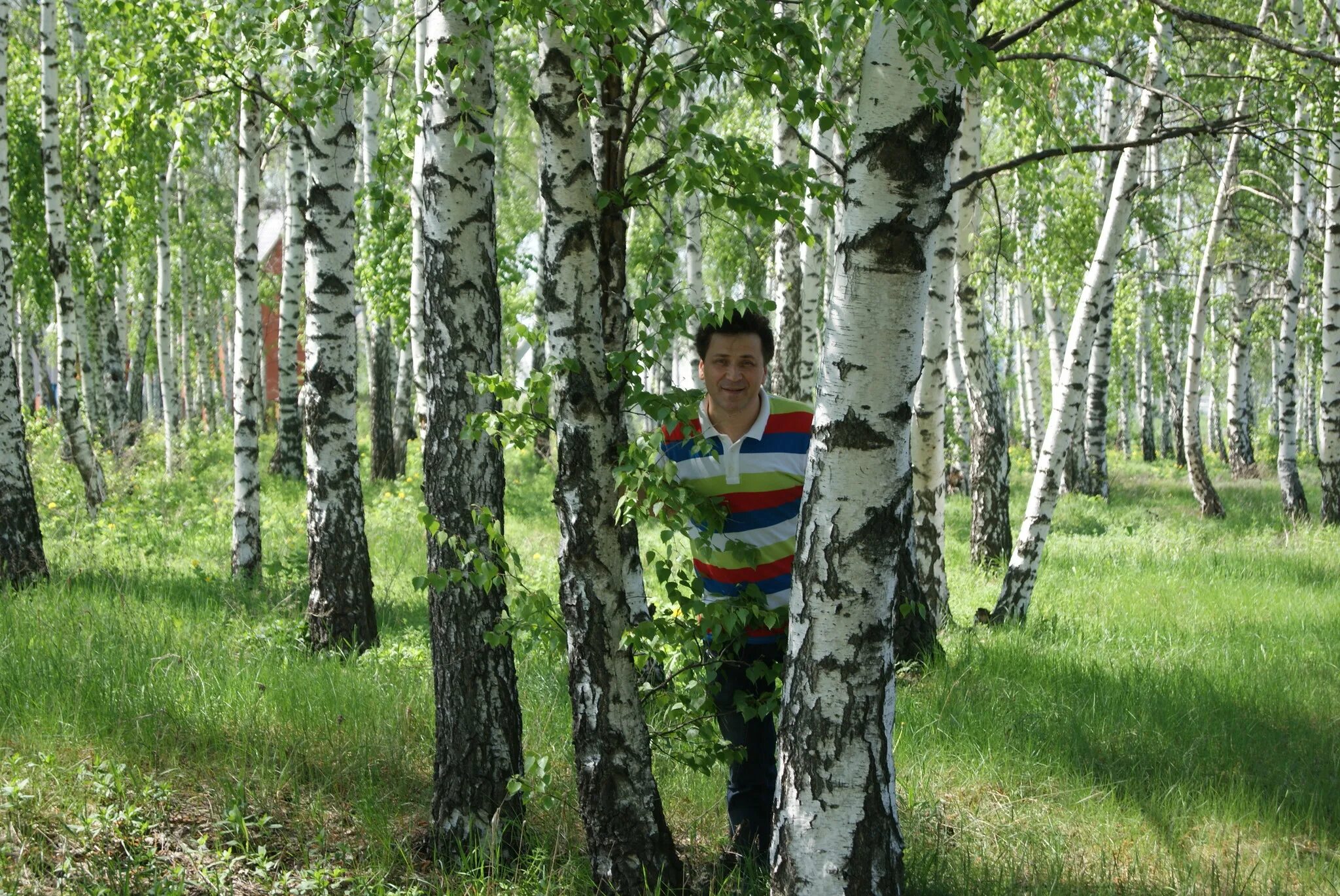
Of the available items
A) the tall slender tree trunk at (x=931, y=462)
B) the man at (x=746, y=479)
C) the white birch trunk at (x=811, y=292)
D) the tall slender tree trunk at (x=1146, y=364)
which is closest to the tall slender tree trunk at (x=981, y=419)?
the white birch trunk at (x=811, y=292)

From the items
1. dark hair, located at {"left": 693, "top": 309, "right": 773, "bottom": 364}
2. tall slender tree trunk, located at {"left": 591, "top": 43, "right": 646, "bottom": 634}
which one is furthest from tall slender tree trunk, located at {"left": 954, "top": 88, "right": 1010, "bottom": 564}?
tall slender tree trunk, located at {"left": 591, "top": 43, "right": 646, "bottom": 634}

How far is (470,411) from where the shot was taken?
3.60m

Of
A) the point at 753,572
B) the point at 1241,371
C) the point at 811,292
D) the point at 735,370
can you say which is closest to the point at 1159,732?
the point at 753,572

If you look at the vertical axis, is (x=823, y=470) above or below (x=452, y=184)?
below

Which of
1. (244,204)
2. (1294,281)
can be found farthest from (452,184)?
(1294,281)

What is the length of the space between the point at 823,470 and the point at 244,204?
7884 millimetres

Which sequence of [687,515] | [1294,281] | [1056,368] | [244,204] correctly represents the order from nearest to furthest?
[687,515]
[244,204]
[1294,281]
[1056,368]

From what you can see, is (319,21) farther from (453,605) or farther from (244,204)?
(244,204)

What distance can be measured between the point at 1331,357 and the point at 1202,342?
7.11 feet

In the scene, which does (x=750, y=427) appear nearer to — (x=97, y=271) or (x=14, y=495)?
(x=14, y=495)

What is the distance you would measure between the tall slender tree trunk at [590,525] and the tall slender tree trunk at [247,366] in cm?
471

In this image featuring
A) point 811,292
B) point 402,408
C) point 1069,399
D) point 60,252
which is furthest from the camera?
point 402,408

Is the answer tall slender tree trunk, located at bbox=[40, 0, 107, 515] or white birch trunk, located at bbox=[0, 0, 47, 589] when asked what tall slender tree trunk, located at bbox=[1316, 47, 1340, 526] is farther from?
tall slender tree trunk, located at bbox=[40, 0, 107, 515]

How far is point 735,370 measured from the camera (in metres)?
3.35
